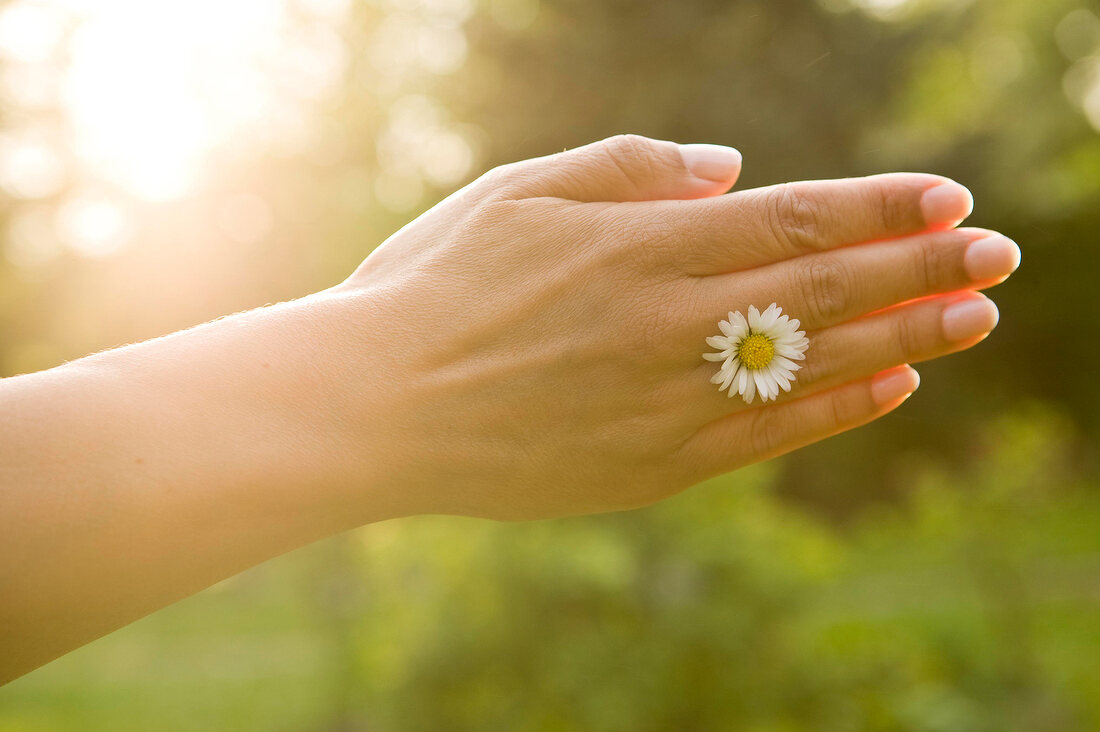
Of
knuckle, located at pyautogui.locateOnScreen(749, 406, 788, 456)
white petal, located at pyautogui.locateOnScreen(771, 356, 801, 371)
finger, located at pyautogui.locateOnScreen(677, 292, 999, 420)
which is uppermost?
finger, located at pyautogui.locateOnScreen(677, 292, 999, 420)

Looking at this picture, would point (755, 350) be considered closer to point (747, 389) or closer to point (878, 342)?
point (747, 389)

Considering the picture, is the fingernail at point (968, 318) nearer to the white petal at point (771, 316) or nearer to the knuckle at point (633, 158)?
the white petal at point (771, 316)

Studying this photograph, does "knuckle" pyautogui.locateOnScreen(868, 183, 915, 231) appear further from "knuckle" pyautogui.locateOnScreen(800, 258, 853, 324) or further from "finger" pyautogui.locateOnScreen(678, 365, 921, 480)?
"finger" pyautogui.locateOnScreen(678, 365, 921, 480)

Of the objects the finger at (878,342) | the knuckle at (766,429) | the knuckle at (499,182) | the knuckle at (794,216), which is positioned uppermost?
the knuckle at (499,182)

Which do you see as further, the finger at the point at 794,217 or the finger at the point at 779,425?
the finger at the point at 779,425

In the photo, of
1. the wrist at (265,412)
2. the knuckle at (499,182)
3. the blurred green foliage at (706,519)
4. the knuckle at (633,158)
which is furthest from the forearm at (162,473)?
the blurred green foliage at (706,519)

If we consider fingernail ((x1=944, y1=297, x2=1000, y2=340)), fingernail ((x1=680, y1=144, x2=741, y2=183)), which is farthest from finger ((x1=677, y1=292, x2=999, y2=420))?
fingernail ((x1=680, y1=144, x2=741, y2=183))

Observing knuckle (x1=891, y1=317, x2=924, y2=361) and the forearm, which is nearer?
the forearm


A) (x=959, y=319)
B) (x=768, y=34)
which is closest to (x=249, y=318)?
(x=959, y=319)

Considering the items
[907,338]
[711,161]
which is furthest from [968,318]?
[711,161]
